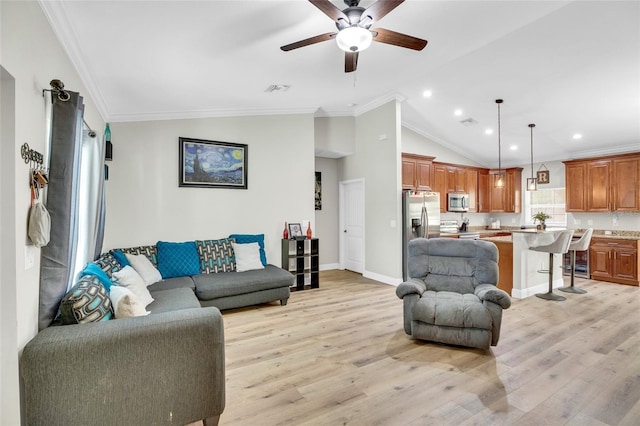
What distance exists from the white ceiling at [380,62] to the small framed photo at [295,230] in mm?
1968

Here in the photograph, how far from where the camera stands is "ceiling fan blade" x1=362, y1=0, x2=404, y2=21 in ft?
7.18

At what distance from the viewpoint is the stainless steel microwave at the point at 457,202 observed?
6.81 meters

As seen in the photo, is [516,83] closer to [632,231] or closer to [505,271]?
[505,271]

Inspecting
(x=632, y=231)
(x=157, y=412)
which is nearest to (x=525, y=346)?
(x=157, y=412)

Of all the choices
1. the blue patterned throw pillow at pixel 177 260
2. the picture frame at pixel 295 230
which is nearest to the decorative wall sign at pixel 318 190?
the picture frame at pixel 295 230

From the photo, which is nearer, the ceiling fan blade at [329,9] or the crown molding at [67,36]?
the crown molding at [67,36]

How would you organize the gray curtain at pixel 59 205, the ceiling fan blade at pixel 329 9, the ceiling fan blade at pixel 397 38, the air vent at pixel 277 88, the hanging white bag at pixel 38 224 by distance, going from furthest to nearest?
the air vent at pixel 277 88 < the ceiling fan blade at pixel 397 38 < the ceiling fan blade at pixel 329 9 < the gray curtain at pixel 59 205 < the hanging white bag at pixel 38 224

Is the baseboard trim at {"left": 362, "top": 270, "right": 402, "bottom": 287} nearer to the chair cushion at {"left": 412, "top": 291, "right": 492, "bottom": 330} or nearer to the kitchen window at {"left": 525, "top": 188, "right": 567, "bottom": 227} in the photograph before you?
the chair cushion at {"left": 412, "top": 291, "right": 492, "bottom": 330}

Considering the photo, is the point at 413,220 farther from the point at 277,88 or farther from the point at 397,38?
the point at 397,38

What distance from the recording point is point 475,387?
7.47 ft

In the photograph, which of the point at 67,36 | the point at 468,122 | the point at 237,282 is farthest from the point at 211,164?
the point at 468,122

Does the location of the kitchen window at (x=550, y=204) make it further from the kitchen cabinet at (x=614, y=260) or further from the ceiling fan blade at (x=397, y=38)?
the ceiling fan blade at (x=397, y=38)

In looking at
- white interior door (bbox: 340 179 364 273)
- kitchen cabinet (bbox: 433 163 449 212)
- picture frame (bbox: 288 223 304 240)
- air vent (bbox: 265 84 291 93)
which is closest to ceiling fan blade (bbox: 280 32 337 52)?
air vent (bbox: 265 84 291 93)

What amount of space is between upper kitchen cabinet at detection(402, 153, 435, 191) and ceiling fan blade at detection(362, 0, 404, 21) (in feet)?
12.4
